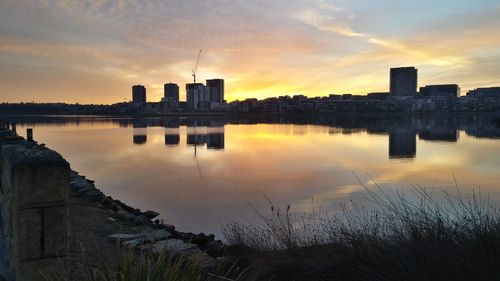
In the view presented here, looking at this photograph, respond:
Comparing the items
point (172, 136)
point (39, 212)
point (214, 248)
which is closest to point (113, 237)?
point (214, 248)

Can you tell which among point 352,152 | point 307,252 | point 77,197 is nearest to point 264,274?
point 307,252

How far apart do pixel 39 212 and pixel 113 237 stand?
4.97 metres

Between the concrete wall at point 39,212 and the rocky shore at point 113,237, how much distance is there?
121cm

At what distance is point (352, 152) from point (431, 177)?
16.7 meters

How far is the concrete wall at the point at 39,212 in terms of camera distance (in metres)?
4.56

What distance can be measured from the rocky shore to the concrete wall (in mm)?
1212

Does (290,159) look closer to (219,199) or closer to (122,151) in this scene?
(219,199)

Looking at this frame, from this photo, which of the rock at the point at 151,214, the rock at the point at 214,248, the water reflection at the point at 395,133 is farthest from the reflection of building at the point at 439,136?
the rock at the point at 214,248

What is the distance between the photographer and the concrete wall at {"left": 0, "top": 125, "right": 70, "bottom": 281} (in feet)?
15.0

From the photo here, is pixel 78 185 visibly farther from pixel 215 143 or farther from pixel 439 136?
pixel 439 136

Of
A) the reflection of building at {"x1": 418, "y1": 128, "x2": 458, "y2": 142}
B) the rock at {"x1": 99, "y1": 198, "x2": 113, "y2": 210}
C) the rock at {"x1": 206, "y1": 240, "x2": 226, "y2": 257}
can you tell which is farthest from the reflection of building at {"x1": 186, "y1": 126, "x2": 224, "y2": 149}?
the rock at {"x1": 206, "y1": 240, "x2": 226, "y2": 257}

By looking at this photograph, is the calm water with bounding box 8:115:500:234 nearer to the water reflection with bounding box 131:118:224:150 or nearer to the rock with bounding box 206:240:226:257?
the rock with bounding box 206:240:226:257

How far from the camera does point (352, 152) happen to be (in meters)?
42.1

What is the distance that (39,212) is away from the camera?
469cm
